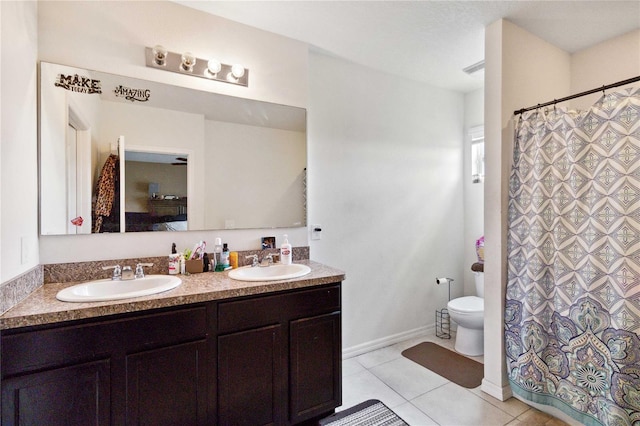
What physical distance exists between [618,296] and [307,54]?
8.23 feet

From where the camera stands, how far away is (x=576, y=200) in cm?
186

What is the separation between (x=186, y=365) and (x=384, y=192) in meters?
2.14

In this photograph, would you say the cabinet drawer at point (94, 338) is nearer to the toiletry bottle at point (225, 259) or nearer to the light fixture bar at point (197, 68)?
the toiletry bottle at point (225, 259)

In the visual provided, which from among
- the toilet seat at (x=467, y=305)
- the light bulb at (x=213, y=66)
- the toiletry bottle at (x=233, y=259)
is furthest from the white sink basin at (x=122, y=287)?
the toilet seat at (x=467, y=305)

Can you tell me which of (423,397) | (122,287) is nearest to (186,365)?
(122,287)

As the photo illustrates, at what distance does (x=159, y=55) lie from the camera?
6.26 ft

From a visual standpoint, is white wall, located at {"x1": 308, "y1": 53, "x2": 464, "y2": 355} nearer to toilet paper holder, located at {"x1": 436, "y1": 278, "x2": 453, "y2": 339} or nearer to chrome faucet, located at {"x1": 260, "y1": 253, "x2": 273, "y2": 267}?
toilet paper holder, located at {"x1": 436, "y1": 278, "x2": 453, "y2": 339}

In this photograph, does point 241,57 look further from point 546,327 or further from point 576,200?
point 546,327

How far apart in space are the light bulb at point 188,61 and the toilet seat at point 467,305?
278 centimetres

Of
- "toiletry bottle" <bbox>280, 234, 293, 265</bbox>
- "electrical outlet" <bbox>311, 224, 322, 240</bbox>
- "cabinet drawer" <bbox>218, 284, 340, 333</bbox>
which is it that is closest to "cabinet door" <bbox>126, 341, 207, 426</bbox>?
"cabinet drawer" <bbox>218, 284, 340, 333</bbox>

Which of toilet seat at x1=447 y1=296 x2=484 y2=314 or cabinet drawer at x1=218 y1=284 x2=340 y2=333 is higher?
cabinet drawer at x1=218 y1=284 x2=340 y2=333

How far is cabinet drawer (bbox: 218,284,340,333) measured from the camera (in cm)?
158

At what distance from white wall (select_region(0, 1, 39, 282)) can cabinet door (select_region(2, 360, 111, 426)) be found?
432mm

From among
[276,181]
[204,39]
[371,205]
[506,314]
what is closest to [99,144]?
[204,39]
